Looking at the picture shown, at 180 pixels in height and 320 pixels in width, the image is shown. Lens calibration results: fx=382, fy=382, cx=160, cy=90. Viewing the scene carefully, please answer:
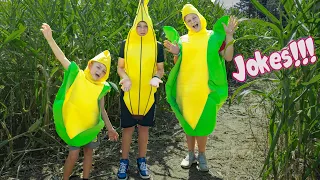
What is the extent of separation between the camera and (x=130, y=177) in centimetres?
231

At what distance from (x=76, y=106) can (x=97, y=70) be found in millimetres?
209

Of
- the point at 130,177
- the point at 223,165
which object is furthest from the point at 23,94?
the point at 223,165

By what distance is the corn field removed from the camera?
169 cm

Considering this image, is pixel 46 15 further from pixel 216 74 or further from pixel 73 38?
pixel 216 74

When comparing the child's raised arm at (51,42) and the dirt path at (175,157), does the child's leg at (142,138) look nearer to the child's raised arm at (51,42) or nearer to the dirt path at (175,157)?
the dirt path at (175,157)

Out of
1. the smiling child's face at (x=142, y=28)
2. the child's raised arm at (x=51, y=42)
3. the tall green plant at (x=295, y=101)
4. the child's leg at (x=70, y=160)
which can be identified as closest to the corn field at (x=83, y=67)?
the tall green plant at (x=295, y=101)

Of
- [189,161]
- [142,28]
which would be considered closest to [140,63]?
[142,28]

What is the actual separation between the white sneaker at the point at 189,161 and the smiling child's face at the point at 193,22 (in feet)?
2.68

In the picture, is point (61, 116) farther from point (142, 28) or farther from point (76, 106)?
point (142, 28)

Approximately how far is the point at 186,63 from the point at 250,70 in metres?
0.55

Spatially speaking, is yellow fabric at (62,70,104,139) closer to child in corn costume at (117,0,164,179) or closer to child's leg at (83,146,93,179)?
child's leg at (83,146,93,179)

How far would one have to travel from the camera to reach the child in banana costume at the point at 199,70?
232cm

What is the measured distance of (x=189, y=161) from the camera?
8.26ft


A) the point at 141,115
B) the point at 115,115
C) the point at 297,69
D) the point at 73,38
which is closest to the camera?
the point at 297,69
